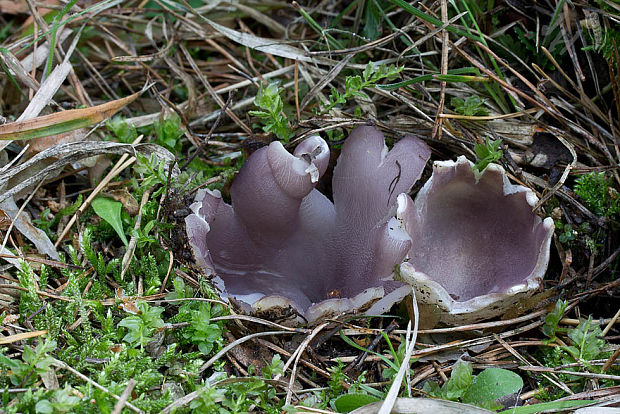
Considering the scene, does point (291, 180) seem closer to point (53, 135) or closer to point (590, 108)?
point (53, 135)

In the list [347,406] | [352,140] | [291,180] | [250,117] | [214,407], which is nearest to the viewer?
[214,407]

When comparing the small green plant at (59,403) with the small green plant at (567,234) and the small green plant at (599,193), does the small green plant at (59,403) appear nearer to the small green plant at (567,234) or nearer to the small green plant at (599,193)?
the small green plant at (567,234)

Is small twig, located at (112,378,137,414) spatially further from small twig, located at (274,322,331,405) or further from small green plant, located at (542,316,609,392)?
small green plant, located at (542,316,609,392)

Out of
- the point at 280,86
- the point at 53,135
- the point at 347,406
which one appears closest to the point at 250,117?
the point at 280,86

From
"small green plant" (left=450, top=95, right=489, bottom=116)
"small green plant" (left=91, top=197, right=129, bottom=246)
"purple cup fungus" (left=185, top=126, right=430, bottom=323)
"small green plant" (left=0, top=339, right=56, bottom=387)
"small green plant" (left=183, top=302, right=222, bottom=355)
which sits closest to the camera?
"small green plant" (left=0, top=339, right=56, bottom=387)

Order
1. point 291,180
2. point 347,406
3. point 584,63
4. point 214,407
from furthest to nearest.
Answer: point 584,63, point 291,180, point 347,406, point 214,407

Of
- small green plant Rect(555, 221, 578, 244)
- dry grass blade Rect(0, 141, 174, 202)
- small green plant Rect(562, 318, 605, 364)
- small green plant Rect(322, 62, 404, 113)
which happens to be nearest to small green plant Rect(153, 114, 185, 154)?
dry grass blade Rect(0, 141, 174, 202)

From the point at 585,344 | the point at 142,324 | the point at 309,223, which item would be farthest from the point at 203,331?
the point at 585,344
